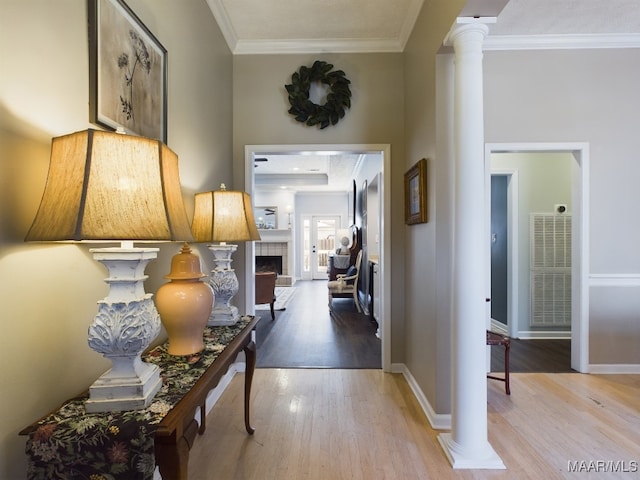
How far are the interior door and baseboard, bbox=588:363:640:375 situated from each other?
730 cm

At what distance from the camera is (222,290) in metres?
1.82

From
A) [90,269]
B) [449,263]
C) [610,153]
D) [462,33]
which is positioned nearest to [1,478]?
[90,269]

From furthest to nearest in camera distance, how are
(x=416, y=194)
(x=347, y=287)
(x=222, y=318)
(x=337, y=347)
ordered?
1. (x=347, y=287)
2. (x=337, y=347)
3. (x=416, y=194)
4. (x=222, y=318)

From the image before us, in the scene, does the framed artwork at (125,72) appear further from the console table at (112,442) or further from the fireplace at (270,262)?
the fireplace at (270,262)

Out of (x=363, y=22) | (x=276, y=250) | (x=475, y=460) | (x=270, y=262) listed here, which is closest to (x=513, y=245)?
(x=475, y=460)

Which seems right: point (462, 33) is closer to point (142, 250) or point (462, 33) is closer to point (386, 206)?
point (386, 206)

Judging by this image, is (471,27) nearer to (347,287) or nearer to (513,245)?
(513,245)

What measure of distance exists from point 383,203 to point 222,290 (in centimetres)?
176

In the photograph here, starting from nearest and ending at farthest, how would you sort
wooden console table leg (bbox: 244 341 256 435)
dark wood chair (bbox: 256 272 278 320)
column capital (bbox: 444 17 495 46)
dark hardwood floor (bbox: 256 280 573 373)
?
column capital (bbox: 444 17 495 46) → wooden console table leg (bbox: 244 341 256 435) → dark hardwood floor (bbox: 256 280 573 373) → dark wood chair (bbox: 256 272 278 320)

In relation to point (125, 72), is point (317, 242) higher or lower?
lower

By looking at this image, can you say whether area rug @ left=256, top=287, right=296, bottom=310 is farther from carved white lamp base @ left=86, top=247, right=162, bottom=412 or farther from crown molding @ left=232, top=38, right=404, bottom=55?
carved white lamp base @ left=86, top=247, right=162, bottom=412

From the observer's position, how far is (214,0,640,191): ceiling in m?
2.42

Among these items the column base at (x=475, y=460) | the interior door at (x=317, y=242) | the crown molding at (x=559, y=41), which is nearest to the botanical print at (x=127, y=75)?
the column base at (x=475, y=460)

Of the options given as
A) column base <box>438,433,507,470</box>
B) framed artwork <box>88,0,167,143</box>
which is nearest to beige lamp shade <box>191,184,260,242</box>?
framed artwork <box>88,0,167,143</box>
